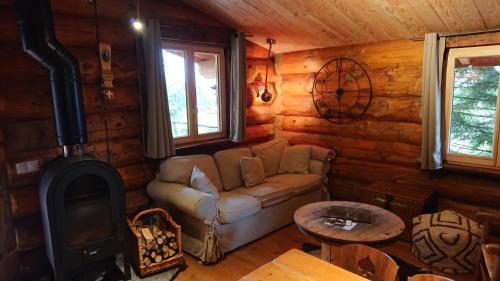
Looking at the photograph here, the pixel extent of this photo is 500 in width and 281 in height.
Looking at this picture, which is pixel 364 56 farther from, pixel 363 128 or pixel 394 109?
pixel 363 128

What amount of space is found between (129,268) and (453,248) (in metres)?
2.78

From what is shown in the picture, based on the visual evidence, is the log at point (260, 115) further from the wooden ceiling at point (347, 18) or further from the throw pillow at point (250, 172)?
the wooden ceiling at point (347, 18)

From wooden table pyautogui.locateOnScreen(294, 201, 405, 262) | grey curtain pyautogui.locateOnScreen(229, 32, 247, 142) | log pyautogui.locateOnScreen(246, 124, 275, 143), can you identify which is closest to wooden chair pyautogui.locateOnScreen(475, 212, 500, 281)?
wooden table pyautogui.locateOnScreen(294, 201, 405, 262)

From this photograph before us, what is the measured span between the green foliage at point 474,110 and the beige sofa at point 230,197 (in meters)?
1.47

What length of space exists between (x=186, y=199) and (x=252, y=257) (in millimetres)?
877

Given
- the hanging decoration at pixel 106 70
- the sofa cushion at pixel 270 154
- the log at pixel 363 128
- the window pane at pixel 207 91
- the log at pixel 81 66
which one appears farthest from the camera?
the sofa cushion at pixel 270 154

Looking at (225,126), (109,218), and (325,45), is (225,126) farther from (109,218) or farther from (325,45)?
(109,218)

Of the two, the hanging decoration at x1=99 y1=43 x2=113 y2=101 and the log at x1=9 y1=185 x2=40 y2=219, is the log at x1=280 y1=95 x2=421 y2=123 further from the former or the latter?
the log at x1=9 y1=185 x2=40 y2=219

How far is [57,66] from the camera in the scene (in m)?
2.41

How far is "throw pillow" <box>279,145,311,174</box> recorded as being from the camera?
14.1ft

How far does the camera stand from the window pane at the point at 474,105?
10.3ft

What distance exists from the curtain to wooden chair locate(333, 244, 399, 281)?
7.24 feet

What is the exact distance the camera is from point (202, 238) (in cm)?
303

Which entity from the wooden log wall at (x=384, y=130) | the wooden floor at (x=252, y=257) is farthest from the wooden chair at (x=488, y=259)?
the wooden log wall at (x=384, y=130)
